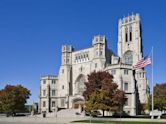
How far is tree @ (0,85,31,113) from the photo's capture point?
104 meters

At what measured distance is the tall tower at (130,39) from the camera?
127 meters

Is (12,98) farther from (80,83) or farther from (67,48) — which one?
(67,48)

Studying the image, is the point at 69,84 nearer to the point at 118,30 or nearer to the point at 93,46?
the point at 93,46

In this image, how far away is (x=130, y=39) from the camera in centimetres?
13162

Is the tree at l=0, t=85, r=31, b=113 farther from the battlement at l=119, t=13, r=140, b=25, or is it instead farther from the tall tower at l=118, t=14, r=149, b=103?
the battlement at l=119, t=13, r=140, b=25

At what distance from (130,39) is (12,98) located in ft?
162

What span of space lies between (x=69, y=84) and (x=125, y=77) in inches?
1162

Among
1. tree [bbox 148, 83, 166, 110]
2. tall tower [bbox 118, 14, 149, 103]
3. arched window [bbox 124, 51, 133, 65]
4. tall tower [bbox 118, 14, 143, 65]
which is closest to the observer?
tree [bbox 148, 83, 166, 110]

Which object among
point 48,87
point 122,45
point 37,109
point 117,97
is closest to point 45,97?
point 48,87

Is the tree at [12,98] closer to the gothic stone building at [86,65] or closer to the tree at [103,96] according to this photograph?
the gothic stone building at [86,65]

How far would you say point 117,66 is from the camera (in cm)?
9856

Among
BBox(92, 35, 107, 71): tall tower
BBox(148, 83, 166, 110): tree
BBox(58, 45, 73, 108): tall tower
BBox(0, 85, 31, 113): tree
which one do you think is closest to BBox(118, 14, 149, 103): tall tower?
BBox(148, 83, 166, 110): tree

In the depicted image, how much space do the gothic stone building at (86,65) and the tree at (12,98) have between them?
612 inches

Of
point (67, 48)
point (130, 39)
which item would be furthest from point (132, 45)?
point (67, 48)
